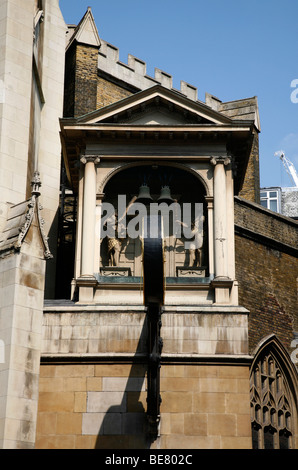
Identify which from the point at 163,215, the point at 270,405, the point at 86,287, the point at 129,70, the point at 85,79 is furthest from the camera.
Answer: the point at 129,70

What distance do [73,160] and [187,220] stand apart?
4.17 m

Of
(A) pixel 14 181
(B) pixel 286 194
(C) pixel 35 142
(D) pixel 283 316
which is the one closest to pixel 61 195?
(C) pixel 35 142

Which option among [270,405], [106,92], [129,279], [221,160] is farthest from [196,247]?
[106,92]

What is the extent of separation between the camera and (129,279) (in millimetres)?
31234

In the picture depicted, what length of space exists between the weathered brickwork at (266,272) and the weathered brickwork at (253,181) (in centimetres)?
496

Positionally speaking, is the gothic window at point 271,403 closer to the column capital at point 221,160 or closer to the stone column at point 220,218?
the stone column at point 220,218

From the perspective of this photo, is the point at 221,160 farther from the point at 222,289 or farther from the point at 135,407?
the point at 135,407

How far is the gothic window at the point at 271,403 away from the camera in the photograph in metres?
36.0

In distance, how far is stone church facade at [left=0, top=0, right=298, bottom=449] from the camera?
28016mm

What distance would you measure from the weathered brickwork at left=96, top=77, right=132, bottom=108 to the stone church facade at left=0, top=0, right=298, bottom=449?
16.1 ft

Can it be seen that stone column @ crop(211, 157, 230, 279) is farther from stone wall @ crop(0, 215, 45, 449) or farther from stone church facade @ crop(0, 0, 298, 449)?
stone wall @ crop(0, 215, 45, 449)

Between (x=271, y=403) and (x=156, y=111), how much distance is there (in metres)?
11.6

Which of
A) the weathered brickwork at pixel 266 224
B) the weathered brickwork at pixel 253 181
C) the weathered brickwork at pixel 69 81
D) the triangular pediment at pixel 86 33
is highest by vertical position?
the triangular pediment at pixel 86 33

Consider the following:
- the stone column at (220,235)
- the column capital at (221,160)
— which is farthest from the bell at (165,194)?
the column capital at (221,160)
